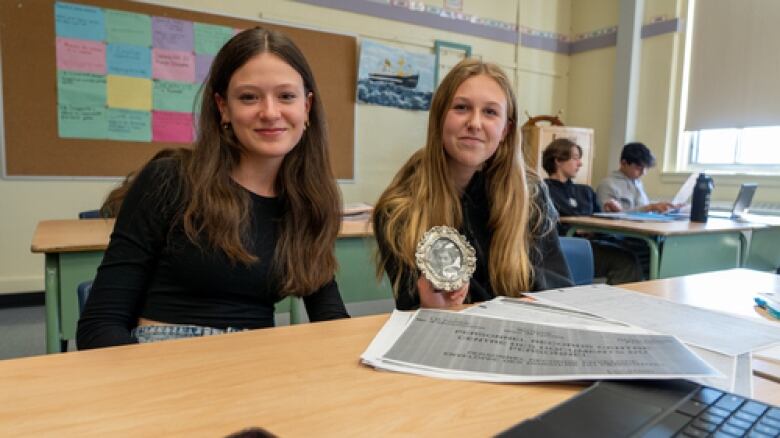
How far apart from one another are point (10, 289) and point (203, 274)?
10.2 feet

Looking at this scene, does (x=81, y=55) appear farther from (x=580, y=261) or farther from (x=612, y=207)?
(x=612, y=207)

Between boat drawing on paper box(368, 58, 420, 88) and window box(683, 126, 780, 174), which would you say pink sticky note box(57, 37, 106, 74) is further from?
window box(683, 126, 780, 174)

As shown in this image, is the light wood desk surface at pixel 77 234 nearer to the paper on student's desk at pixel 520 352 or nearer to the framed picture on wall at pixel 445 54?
the paper on student's desk at pixel 520 352

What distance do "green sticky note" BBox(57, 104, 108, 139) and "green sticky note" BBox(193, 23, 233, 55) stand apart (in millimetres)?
811

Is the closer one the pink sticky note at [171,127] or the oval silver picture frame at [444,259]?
the oval silver picture frame at [444,259]

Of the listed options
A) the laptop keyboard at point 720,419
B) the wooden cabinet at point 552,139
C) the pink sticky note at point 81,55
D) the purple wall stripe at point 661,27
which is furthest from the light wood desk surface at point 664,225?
the pink sticky note at point 81,55

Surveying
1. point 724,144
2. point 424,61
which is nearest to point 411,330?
point 424,61

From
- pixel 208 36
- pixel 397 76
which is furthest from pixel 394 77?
pixel 208 36

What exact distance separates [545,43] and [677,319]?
5.14 m

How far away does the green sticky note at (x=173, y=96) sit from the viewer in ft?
11.8

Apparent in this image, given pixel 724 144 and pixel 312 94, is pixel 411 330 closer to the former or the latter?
pixel 312 94

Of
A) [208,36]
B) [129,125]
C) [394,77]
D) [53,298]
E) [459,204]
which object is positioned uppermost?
[208,36]

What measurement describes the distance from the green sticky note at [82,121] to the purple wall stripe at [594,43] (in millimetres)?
4761

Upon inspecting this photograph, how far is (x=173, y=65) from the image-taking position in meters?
3.61
